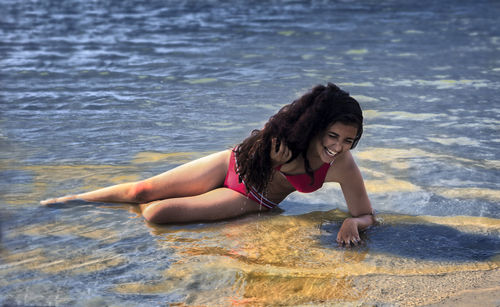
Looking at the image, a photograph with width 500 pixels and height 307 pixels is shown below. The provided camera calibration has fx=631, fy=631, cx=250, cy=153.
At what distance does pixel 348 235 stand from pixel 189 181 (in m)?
1.19

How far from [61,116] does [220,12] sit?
11.6 metres

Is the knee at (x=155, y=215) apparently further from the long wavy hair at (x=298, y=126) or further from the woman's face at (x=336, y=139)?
the woman's face at (x=336, y=139)

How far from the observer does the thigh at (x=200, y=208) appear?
4.23 m

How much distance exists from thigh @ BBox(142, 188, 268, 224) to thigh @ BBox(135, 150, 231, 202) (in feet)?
0.31

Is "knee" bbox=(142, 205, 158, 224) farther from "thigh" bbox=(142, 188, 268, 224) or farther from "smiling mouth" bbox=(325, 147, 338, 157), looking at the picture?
"smiling mouth" bbox=(325, 147, 338, 157)

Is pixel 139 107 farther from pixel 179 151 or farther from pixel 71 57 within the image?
pixel 71 57

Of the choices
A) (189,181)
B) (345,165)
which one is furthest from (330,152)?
(189,181)

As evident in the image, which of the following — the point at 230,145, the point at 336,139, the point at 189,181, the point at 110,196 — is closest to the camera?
the point at 336,139

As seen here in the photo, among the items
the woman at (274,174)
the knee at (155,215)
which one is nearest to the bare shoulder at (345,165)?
the woman at (274,174)

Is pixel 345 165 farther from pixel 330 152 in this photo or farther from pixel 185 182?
pixel 185 182

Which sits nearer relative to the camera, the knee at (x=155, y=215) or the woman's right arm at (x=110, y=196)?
the knee at (x=155, y=215)

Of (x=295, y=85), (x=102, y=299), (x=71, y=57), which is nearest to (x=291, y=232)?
(x=102, y=299)

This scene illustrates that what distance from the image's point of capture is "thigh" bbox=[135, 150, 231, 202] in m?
4.46

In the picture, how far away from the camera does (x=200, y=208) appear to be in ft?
14.0
